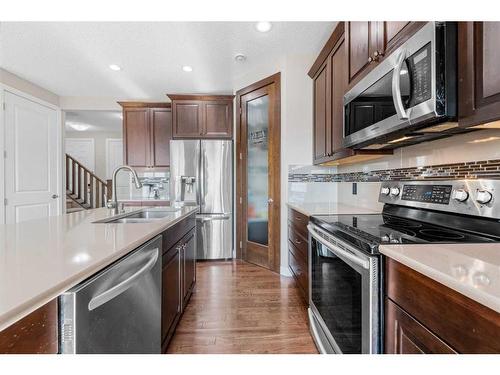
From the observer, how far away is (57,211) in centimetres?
411

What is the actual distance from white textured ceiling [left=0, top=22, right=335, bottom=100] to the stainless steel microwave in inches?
55.2

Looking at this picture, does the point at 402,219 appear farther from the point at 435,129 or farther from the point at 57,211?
the point at 57,211

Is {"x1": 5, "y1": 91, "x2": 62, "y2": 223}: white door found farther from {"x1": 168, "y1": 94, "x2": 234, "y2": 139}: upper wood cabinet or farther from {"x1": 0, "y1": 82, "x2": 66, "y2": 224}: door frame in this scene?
{"x1": 168, "y1": 94, "x2": 234, "y2": 139}: upper wood cabinet

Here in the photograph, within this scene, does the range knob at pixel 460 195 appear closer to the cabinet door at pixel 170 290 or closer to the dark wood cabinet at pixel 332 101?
the dark wood cabinet at pixel 332 101

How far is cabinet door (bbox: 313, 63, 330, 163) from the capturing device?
2.30 metres

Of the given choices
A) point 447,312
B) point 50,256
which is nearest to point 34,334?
point 50,256

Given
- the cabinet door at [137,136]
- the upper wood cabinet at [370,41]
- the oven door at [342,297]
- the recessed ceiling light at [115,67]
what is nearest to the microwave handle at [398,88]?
the upper wood cabinet at [370,41]

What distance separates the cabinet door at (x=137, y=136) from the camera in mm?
Result: 3977

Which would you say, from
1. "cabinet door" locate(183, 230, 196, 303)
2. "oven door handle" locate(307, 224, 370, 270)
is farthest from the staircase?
"oven door handle" locate(307, 224, 370, 270)

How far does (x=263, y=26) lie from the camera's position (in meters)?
2.32

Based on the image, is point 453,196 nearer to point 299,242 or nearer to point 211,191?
point 299,242

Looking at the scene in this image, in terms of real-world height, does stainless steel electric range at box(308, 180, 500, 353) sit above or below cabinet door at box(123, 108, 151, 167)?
below

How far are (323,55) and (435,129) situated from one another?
1.53 metres
